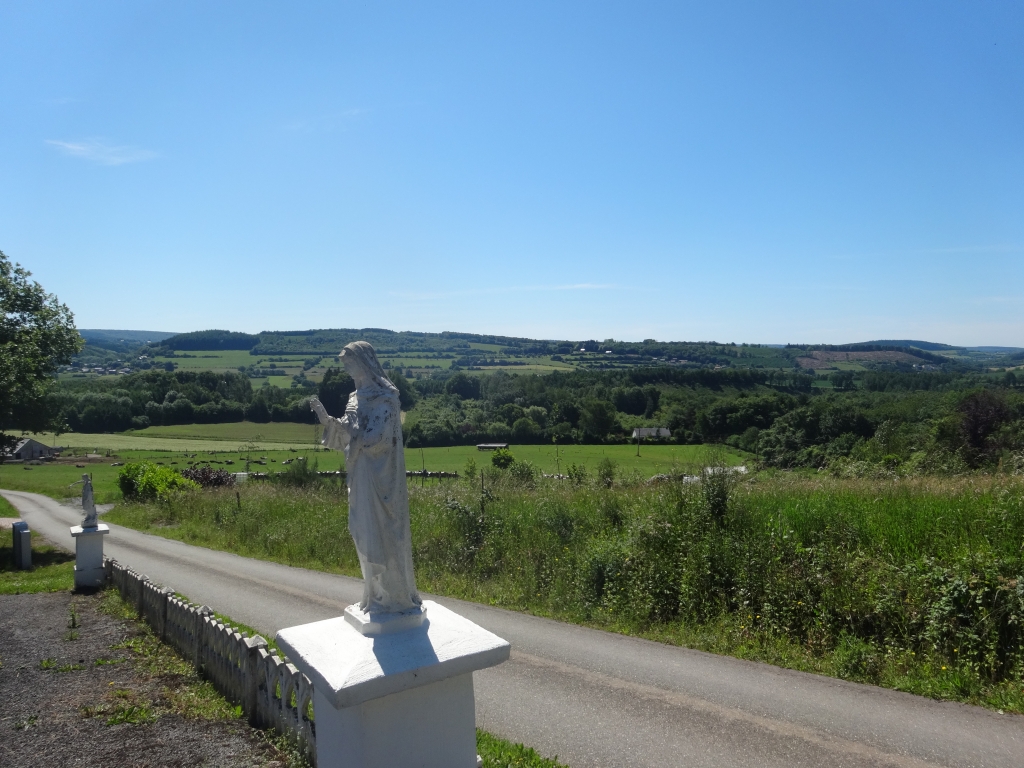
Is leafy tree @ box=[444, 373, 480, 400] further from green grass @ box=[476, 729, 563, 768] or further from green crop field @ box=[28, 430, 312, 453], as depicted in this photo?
green grass @ box=[476, 729, 563, 768]

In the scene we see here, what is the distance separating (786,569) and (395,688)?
6711 mm

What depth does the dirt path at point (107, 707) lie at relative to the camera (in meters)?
5.86

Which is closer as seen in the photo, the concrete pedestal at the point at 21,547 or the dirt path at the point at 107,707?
the dirt path at the point at 107,707

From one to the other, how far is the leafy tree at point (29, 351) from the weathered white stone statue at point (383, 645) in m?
17.1

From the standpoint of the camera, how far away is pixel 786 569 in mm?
8555

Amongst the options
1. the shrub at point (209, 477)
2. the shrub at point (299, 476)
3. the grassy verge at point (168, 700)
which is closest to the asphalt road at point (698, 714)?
the grassy verge at point (168, 700)

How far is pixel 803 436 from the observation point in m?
24.3

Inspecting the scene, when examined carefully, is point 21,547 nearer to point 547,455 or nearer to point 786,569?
point 786,569

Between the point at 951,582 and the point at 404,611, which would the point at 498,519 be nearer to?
the point at 951,582

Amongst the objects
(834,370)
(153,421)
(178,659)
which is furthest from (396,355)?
(178,659)

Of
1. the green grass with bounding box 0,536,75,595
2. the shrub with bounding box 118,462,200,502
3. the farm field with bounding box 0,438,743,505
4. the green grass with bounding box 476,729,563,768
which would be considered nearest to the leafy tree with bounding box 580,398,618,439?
the farm field with bounding box 0,438,743,505

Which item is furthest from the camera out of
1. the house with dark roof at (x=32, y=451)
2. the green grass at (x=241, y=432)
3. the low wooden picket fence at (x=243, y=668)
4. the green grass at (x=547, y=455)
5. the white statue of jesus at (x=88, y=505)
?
the green grass at (x=241, y=432)

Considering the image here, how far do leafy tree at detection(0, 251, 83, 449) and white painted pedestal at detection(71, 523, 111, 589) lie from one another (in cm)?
657

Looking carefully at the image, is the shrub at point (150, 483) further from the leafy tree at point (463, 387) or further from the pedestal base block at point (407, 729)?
the pedestal base block at point (407, 729)
